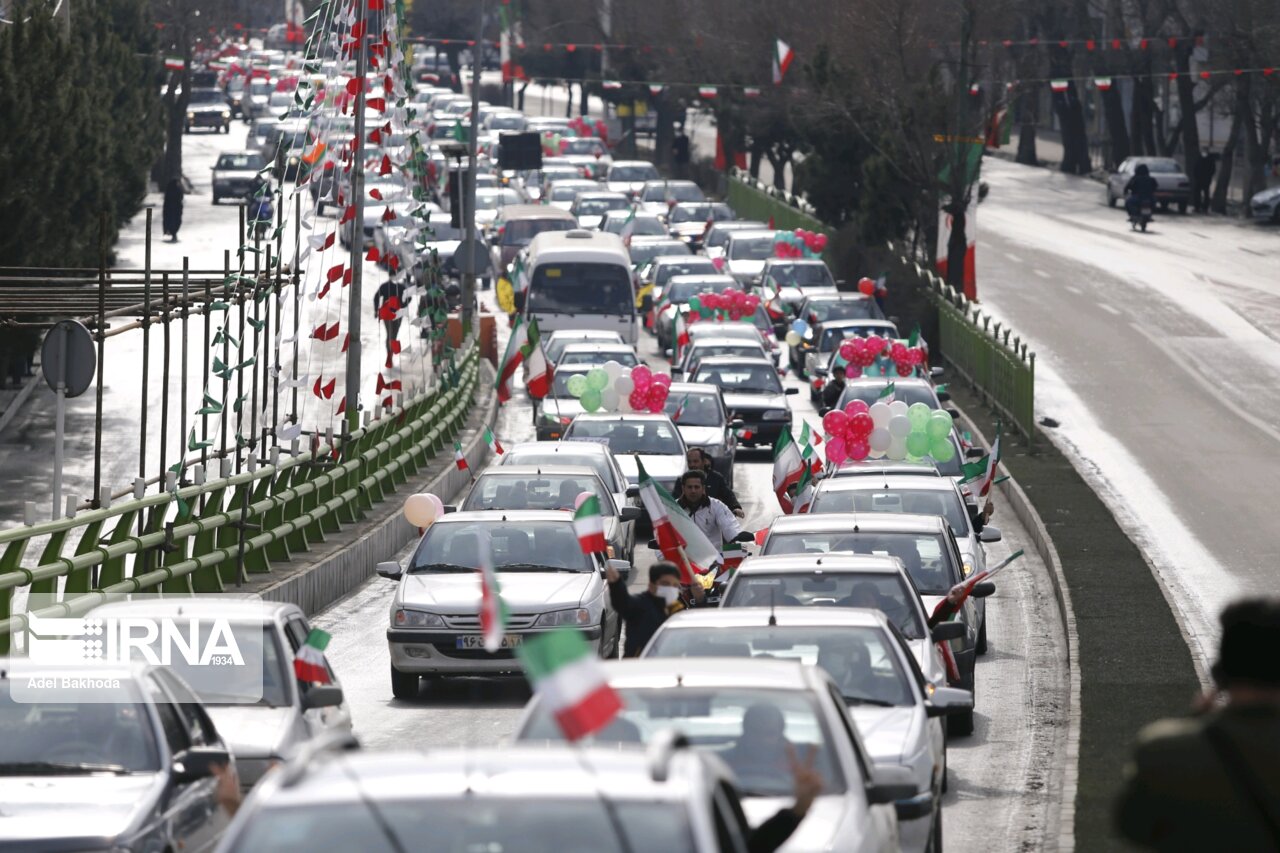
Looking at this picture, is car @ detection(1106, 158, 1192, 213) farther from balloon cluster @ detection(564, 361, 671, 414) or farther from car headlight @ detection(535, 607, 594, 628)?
car headlight @ detection(535, 607, 594, 628)

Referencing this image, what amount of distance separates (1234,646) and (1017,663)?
48.2ft

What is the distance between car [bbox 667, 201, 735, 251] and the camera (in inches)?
2694

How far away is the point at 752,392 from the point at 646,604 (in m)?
24.1

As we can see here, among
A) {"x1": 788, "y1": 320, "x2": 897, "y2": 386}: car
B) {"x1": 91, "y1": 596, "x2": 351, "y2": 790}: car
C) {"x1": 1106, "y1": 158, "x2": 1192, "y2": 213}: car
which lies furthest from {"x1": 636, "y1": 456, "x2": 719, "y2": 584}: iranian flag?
{"x1": 1106, "y1": 158, "x2": 1192, "y2": 213}: car

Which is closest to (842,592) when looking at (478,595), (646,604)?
(646,604)

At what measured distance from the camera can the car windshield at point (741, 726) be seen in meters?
8.90

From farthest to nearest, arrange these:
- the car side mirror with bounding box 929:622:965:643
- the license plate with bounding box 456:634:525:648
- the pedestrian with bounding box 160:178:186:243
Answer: the pedestrian with bounding box 160:178:186:243
the license plate with bounding box 456:634:525:648
the car side mirror with bounding box 929:622:965:643

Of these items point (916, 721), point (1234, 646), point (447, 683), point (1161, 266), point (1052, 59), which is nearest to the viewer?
point (1234, 646)

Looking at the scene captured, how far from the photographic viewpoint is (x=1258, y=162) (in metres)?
73.8

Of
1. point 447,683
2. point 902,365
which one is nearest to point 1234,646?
point 447,683

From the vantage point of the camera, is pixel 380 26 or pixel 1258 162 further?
pixel 1258 162

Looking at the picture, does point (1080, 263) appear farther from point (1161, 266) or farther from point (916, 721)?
point (916, 721)

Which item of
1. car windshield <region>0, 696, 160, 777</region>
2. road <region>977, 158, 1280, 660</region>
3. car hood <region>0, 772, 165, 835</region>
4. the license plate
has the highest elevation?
car windshield <region>0, 696, 160, 777</region>

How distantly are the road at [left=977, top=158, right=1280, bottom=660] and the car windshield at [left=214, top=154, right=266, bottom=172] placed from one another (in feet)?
78.0
